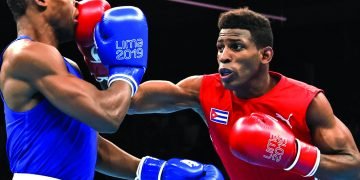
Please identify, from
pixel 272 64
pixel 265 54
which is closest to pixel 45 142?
pixel 265 54

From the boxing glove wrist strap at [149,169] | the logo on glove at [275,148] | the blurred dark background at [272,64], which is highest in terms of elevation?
the logo on glove at [275,148]

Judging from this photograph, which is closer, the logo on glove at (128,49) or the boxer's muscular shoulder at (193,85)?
the logo on glove at (128,49)

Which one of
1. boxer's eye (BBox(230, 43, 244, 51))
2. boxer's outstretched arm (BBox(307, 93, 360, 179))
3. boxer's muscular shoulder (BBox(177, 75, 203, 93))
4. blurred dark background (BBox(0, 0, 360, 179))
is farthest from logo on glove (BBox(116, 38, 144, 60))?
blurred dark background (BBox(0, 0, 360, 179))

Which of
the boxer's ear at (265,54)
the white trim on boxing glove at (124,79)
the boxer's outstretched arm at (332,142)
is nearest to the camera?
the white trim on boxing glove at (124,79)

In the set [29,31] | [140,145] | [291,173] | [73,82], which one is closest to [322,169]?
[291,173]

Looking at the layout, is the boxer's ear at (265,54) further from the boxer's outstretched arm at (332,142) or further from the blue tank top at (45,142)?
the blue tank top at (45,142)

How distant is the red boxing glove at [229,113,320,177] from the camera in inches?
97.6

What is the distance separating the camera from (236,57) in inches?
109

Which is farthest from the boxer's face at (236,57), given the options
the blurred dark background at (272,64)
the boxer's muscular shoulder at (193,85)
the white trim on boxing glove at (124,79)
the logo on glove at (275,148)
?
the blurred dark background at (272,64)

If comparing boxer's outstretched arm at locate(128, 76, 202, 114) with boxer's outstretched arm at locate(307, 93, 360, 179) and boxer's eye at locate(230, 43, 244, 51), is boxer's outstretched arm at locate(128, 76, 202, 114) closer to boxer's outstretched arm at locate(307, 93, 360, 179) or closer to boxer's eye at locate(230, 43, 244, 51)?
boxer's eye at locate(230, 43, 244, 51)

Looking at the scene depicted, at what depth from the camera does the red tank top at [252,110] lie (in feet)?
9.11

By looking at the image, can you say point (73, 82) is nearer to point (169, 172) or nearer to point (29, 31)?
point (29, 31)

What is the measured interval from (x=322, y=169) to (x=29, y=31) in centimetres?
142

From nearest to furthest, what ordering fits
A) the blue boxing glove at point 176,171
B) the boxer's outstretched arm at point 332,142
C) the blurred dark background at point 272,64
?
the blue boxing glove at point 176,171
the boxer's outstretched arm at point 332,142
the blurred dark background at point 272,64
